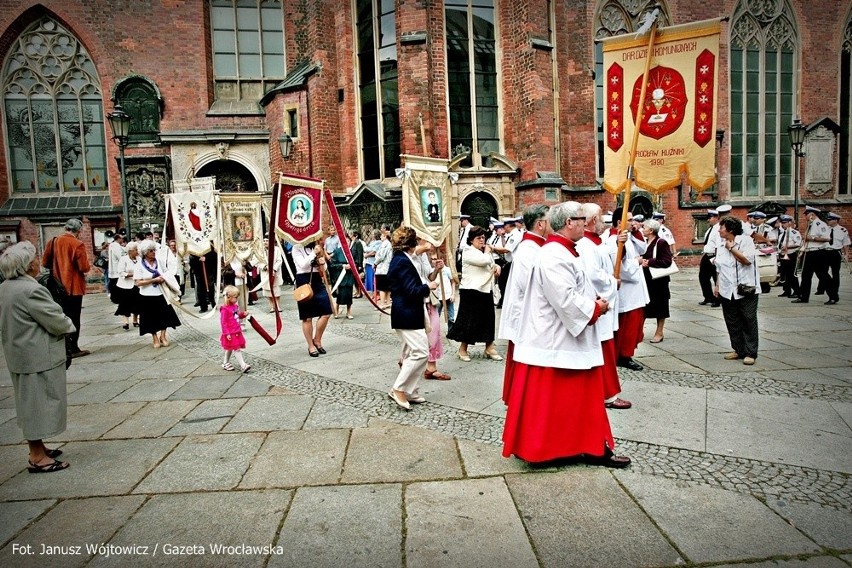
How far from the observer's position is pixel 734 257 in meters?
6.27

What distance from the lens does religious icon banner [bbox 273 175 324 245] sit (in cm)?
646

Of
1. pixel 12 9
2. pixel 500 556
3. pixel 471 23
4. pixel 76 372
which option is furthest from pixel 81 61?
pixel 500 556

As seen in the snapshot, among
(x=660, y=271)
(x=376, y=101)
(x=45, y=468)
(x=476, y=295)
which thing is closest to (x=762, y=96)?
(x=376, y=101)

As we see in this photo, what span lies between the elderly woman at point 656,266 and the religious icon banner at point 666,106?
82.5 inches

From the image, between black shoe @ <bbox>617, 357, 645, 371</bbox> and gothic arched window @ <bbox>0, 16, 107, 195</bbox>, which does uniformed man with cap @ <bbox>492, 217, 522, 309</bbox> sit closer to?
black shoe @ <bbox>617, 357, 645, 371</bbox>

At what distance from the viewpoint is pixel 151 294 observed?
843cm

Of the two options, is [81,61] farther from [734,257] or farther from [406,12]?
[734,257]

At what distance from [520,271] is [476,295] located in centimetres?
293

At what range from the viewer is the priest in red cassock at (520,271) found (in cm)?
377

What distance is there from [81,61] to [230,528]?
71.8 ft

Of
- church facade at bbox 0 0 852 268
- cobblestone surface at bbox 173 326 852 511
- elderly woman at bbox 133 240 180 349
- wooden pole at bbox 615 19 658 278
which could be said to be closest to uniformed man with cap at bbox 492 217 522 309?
cobblestone surface at bbox 173 326 852 511

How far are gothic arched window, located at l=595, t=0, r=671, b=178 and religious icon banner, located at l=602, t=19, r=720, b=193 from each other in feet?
44.7

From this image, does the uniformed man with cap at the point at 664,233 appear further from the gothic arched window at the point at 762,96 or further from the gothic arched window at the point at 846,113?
the gothic arched window at the point at 846,113

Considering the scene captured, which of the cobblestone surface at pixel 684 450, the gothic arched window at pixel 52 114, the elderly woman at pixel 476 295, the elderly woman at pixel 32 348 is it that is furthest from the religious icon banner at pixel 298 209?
the gothic arched window at pixel 52 114
